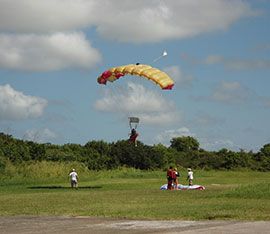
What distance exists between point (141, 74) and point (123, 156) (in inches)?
1812

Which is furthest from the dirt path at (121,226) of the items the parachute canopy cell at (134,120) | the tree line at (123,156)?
the tree line at (123,156)

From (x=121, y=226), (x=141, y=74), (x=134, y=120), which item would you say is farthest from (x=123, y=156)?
(x=121, y=226)

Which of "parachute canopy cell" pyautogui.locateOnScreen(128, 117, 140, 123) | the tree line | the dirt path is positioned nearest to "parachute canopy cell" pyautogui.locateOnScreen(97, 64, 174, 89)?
"parachute canopy cell" pyautogui.locateOnScreen(128, 117, 140, 123)

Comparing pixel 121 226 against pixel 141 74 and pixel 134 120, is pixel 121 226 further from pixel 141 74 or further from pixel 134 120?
pixel 134 120

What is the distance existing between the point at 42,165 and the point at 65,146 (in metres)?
34.5

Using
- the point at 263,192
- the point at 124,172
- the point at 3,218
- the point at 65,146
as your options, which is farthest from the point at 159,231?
the point at 65,146

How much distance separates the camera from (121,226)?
17.6 meters

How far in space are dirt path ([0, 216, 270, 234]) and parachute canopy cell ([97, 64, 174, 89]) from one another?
16.8 m

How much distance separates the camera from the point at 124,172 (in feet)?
210

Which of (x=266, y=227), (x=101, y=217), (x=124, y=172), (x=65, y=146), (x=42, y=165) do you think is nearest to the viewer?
(x=266, y=227)

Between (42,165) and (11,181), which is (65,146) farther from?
(11,181)

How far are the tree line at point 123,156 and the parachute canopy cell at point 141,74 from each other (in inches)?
857

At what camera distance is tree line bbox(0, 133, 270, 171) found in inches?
2980

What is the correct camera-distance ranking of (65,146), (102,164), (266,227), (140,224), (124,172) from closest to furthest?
(266,227) < (140,224) < (124,172) < (102,164) < (65,146)
